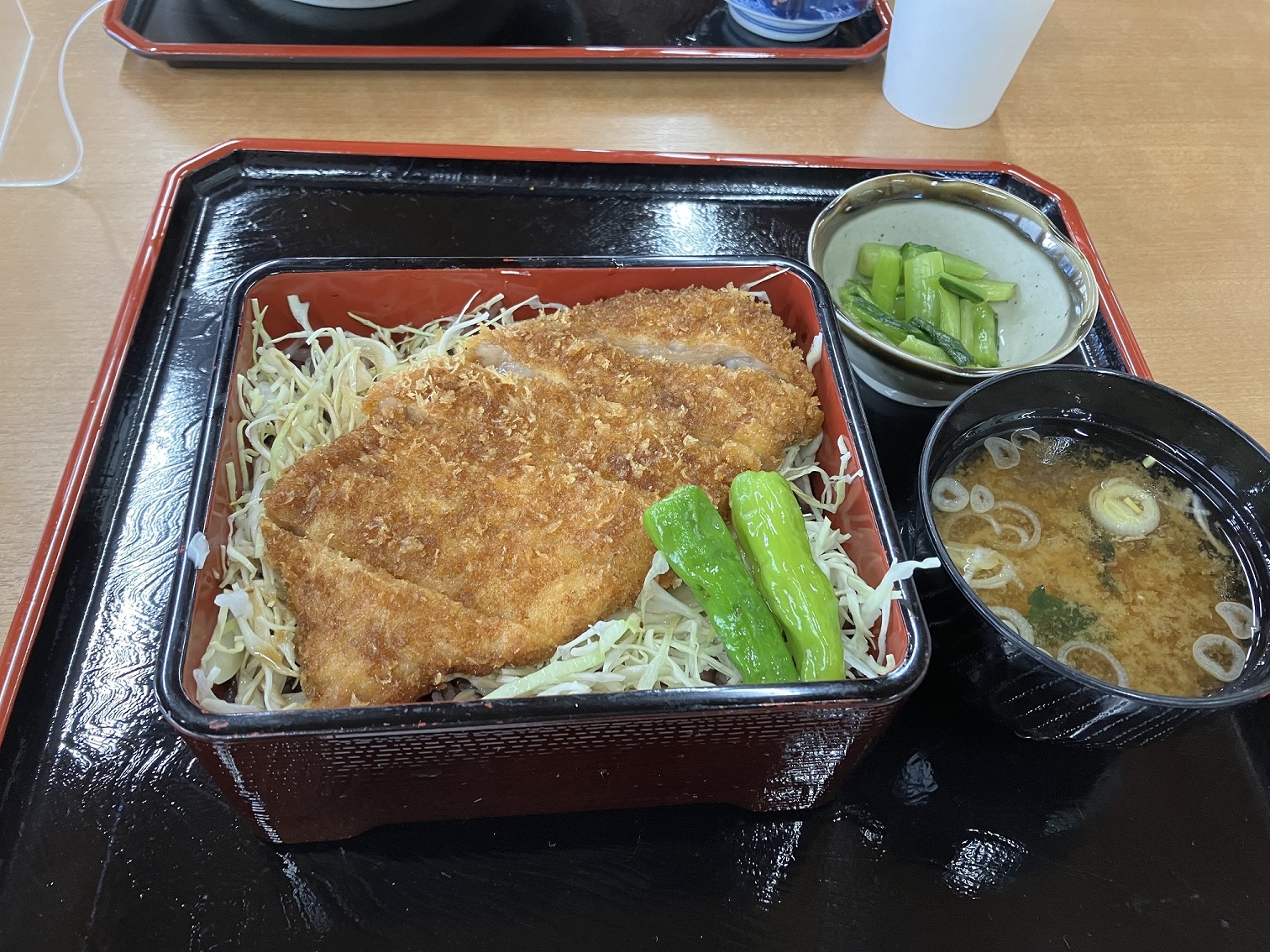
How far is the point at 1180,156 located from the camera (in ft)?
8.70

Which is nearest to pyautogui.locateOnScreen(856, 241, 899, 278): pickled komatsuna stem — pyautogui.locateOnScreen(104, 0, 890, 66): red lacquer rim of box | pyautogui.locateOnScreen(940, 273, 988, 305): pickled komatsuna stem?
pyautogui.locateOnScreen(940, 273, 988, 305): pickled komatsuna stem

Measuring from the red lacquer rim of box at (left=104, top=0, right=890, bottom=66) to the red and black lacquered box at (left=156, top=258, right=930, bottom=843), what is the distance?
132cm

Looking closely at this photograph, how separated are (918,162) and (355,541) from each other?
194 cm

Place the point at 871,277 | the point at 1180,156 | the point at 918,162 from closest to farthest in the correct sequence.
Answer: the point at 871,277
the point at 918,162
the point at 1180,156

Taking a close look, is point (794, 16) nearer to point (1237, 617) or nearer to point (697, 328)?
point (697, 328)

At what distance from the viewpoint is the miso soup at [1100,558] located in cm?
136

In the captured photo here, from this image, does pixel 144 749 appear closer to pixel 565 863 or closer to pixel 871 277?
pixel 565 863

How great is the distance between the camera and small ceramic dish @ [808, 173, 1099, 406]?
5.98 feet

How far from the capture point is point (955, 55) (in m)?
2.42

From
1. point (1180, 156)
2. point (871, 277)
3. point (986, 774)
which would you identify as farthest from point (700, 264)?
point (1180, 156)

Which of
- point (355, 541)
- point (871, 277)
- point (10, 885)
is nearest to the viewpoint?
point (10, 885)

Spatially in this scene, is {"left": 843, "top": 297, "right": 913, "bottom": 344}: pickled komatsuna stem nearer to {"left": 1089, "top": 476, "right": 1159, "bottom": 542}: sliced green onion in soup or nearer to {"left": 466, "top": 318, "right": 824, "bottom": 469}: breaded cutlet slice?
{"left": 466, "top": 318, "right": 824, "bottom": 469}: breaded cutlet slice

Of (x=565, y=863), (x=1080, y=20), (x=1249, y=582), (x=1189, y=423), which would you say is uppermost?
(x=1080, y=20)

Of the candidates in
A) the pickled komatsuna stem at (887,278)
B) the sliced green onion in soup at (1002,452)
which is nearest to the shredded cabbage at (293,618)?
the sliced green onion in soup at (1002,452)
